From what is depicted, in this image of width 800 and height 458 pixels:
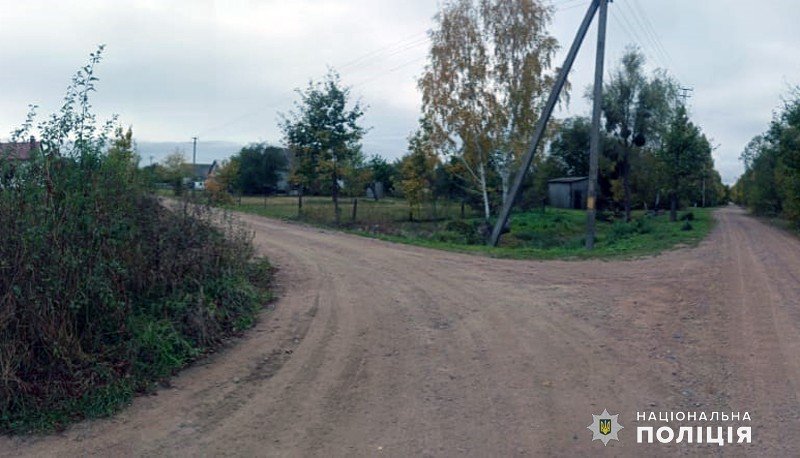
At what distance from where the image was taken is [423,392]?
6066 mm

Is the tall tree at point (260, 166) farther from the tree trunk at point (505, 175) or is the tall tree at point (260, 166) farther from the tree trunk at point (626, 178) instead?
the tree trunk at point (505, 175)

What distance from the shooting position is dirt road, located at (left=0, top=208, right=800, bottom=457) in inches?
200

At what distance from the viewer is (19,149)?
A: 6.83 m

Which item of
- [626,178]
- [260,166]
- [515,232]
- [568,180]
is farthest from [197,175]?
[568,180]

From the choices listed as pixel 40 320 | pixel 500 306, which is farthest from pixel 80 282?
pixel 500 306

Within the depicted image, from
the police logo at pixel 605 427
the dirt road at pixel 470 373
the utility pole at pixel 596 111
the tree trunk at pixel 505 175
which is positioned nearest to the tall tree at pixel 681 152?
the tree trunk at pixel 505 175

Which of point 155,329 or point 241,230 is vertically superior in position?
point 241,230

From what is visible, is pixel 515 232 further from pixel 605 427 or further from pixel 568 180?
pixel 605 427

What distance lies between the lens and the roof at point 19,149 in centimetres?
659

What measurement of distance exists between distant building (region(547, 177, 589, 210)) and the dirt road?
44014 millimetres

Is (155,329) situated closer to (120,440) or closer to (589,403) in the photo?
(120,440)

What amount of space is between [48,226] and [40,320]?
86 centimetres

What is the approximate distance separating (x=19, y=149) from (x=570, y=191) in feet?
169

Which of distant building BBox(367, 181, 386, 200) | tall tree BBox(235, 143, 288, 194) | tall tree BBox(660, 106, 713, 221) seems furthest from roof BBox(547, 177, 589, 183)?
tall tree BBox(235, 143, 288, 194)
